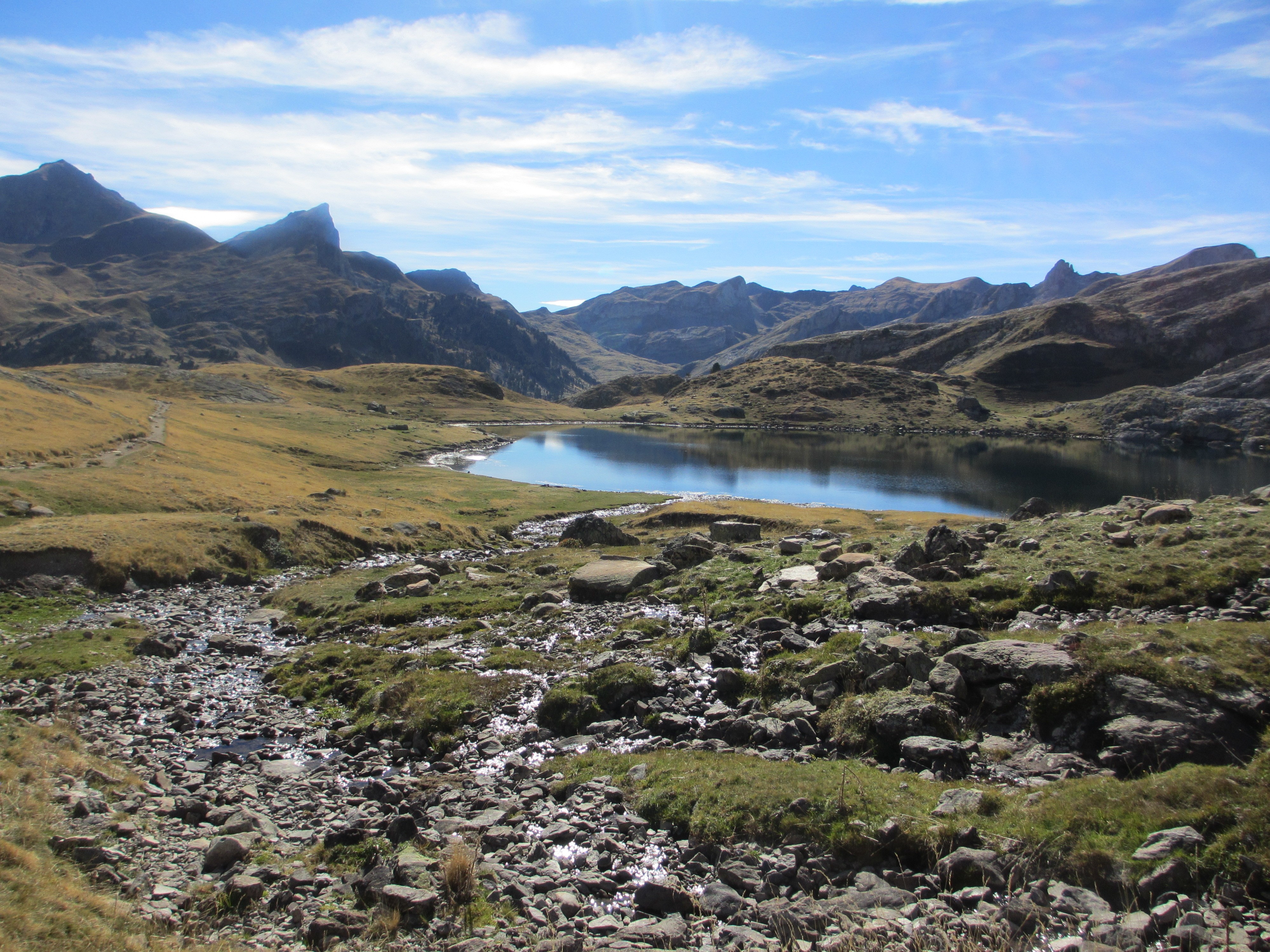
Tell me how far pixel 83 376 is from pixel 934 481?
217 m

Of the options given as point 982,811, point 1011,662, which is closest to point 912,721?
point 1011,662

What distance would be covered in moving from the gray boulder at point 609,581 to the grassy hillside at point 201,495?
21.3 metres

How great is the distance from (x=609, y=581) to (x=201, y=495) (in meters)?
38.4

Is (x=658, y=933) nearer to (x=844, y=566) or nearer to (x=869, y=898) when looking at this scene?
(x=869, y=898)

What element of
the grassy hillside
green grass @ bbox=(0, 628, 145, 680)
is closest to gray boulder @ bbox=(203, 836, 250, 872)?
green grass @ bbox=(0, 628, 145, 680)

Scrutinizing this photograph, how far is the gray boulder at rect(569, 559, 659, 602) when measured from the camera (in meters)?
31.8

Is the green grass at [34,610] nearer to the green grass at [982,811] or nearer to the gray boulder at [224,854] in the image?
the gray boulder at [224,854]

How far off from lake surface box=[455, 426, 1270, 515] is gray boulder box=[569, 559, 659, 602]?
209ft

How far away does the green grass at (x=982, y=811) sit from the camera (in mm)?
9273

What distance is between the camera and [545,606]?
3022 cm

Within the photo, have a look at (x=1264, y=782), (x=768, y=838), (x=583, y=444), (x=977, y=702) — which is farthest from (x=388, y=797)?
(x=583, y=444)

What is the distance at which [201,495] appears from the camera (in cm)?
5238

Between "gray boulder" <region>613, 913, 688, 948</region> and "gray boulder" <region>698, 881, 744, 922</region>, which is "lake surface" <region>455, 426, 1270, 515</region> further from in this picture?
"gray boulder" <region>613, 913, 688, 948</region>

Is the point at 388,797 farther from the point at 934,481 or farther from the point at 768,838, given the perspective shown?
the point at 934,481
